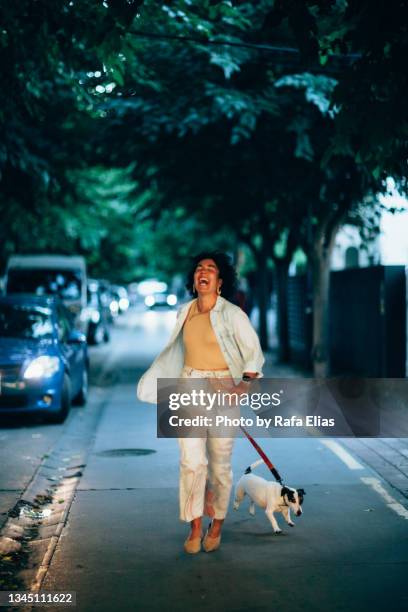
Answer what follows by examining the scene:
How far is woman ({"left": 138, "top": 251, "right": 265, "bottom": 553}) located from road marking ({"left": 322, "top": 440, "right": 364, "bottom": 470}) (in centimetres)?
319

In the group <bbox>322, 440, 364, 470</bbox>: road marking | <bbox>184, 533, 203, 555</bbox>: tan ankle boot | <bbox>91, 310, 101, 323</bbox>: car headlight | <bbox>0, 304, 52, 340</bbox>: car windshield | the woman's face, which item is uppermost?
the woman's face

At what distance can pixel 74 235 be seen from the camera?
108ft

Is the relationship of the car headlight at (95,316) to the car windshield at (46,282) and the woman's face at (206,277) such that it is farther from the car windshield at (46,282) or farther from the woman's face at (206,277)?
the woman's face at (206,277)

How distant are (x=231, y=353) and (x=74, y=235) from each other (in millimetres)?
27412

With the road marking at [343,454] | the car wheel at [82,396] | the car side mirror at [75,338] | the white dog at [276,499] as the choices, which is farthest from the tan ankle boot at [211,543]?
the car wheel at [82,396]

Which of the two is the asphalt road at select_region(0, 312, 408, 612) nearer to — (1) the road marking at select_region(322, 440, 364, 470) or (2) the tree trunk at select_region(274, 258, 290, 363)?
(1) the road marking at select_region(322, 440, 364, 470)

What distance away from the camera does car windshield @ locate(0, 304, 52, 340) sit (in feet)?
42.0

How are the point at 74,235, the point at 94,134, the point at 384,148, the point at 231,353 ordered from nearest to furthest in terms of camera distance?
the point at 231,353
the point at 384,148
the point at 94,134
the point at 74,235

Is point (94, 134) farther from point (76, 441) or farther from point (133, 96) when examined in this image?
point (76, 441)

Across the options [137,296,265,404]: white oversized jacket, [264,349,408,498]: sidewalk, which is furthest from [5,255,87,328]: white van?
[137,296,265,404]: white oversized jacket

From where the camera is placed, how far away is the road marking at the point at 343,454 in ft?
30.3

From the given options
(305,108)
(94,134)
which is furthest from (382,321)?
(94,134)

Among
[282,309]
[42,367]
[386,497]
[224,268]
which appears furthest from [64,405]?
[282,309]

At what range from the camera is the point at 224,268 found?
6395 mm
